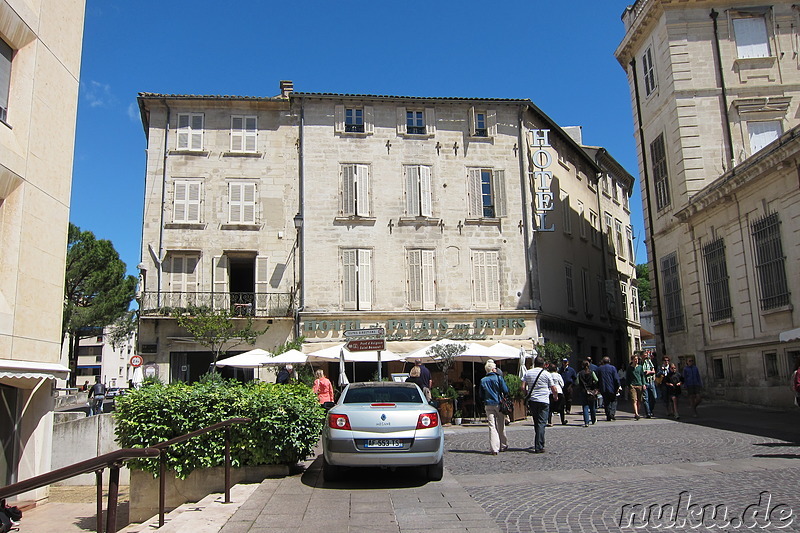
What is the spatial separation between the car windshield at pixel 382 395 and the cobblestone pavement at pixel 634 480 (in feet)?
4.29

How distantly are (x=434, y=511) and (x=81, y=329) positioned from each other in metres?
43.1

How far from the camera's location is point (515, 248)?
26.6 metres

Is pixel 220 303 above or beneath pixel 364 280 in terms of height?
beneath

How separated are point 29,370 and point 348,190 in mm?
16311

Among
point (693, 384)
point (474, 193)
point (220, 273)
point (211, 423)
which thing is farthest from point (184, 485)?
point (474, 193)

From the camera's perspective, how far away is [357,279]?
82.9 ft

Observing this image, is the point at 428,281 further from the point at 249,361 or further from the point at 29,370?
the point at 29,370

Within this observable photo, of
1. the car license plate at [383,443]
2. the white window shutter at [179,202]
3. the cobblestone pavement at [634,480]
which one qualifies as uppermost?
the white window shutter at [179,202]

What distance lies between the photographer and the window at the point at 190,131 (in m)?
26.2

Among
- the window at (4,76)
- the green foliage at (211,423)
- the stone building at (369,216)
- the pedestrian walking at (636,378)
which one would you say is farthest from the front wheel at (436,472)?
the stone building at (369,216)

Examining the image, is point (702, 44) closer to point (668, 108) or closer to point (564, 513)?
point (668, 108)

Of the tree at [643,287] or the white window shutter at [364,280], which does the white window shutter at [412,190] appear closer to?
the white window shutter at [364,280]

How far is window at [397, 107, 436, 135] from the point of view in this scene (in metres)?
27.1

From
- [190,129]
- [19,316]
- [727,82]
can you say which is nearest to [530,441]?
[19,316]
